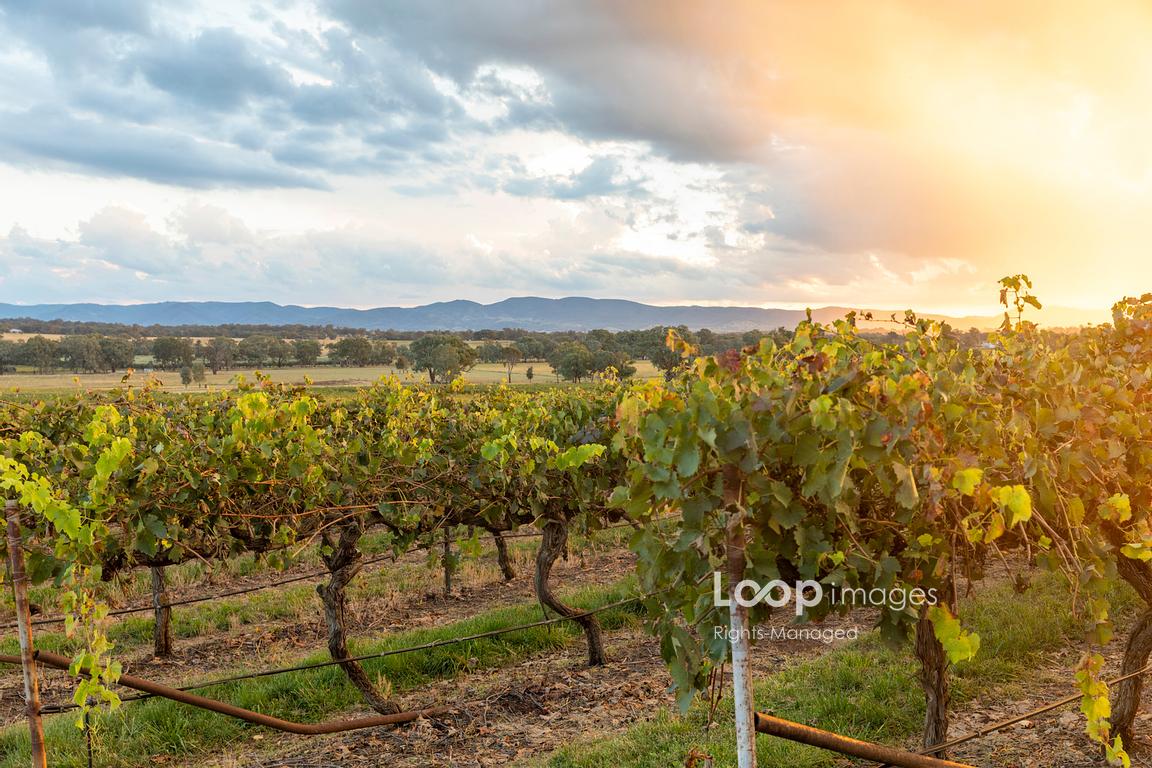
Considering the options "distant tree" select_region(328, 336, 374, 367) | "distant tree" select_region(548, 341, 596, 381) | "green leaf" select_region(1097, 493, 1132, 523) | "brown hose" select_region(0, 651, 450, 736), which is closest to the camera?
"green leaf" select_region(1097, 493, 1132, 523)

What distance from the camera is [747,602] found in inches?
123

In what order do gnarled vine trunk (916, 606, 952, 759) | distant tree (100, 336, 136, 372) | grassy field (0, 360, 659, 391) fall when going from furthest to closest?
1. distant tree (100, 336, 136, 372)
2. grassy field (0, 360, 659, 391)
3. gnarled vine trunk (916, 606, 952, 759)

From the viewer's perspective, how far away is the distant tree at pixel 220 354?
300 feet

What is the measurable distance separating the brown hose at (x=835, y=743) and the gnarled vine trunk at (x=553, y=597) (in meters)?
4.72

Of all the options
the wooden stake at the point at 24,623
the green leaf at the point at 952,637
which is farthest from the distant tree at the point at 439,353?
the green leaf at the point at 952,637

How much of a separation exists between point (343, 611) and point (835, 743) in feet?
17.3

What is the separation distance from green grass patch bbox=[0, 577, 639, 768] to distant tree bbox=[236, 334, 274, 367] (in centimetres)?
8848

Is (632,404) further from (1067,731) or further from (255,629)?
(255,629)

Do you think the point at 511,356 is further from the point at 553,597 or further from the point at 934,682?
the point at 934,682

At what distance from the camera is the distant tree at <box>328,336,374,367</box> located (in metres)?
A: 90.8

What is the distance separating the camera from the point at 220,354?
9356 cm

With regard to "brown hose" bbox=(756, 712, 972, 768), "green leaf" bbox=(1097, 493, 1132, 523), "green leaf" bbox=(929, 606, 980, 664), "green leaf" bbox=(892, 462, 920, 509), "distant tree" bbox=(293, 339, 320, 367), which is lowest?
"brown hose" bbox=(756, 712, 972, 768)

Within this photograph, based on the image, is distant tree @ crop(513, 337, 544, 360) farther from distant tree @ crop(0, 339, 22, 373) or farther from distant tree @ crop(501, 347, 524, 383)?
distant tree @ crop(0, 339, 22, 373)

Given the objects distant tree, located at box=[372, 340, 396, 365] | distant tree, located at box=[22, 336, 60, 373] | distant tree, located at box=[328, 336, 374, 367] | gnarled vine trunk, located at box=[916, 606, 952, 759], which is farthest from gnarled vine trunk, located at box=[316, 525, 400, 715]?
distant tree, located at box=[22, 336, 60, 373]
